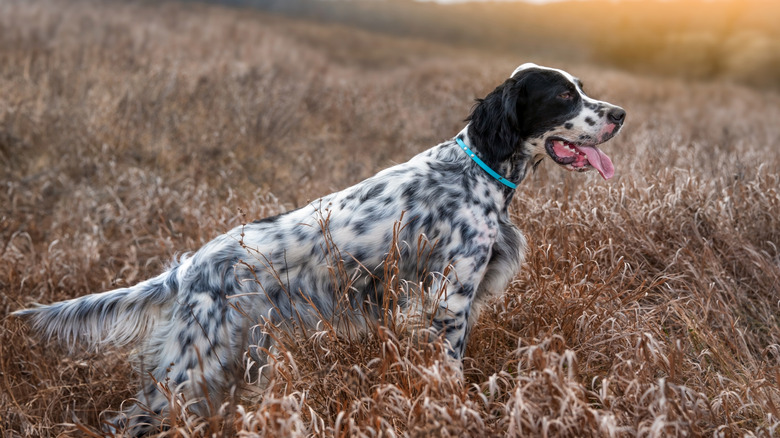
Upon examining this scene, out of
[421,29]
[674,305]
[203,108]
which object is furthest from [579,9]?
[674,305]

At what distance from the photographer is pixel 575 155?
108 inches

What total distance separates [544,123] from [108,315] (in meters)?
2.07

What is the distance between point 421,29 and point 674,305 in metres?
24.0

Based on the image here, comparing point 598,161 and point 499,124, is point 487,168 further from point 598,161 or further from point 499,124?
point 598,161

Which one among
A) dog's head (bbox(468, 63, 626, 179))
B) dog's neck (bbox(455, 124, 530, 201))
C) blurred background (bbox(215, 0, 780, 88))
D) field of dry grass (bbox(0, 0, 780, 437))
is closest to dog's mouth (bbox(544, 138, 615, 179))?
dog's head (bbox(468, 63, 626, 179))

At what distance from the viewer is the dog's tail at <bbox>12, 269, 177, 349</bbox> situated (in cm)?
234

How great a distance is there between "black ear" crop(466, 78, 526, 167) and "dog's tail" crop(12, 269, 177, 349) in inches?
58.0

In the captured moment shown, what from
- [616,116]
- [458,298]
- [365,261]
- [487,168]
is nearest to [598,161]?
[616,116]

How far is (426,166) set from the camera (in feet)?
8.71

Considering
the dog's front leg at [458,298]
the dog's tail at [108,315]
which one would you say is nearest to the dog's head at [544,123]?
A: the dog's front leg at [458,298]

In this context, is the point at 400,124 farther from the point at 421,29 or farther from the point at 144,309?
the point at 421,29

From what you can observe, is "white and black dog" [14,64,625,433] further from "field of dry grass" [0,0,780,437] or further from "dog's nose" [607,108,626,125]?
"field of dry grass" [0,0,780,437]

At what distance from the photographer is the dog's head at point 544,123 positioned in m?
2.65

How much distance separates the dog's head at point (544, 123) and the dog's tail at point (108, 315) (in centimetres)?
154
